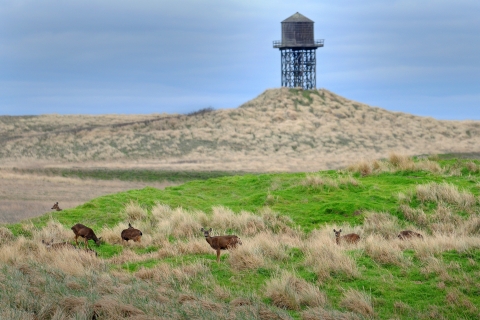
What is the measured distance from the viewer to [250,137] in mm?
68438

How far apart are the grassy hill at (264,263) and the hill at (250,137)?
28201mm

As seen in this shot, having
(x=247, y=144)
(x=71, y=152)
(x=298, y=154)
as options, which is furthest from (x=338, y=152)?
(x=71, y=152)

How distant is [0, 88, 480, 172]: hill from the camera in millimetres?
56812

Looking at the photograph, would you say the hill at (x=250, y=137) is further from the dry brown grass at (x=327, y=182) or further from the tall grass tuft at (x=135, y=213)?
the tall grass tuft at (x=135, y=213)

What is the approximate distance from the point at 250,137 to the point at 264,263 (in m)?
56.3

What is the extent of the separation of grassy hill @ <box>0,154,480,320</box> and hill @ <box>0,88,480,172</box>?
92.5 feet

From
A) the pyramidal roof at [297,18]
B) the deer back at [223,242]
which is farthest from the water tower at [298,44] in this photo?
the deer back at [223,242]

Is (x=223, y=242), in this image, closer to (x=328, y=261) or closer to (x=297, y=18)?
(x=328, y=261)

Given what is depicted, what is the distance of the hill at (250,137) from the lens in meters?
56.8

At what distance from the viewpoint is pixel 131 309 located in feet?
32.5

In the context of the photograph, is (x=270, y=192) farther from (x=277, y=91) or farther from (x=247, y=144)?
(x=277, y=91)

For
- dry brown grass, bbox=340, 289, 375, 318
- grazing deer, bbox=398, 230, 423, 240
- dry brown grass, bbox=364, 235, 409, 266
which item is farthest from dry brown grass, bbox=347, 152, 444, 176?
dry brown grass, bbox=340, 289, 375, 318

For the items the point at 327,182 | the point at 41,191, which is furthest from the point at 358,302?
the point at 41,191

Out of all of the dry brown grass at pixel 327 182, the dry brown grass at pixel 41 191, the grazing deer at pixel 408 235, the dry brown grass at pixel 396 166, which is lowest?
the dry brown grass at pixel 41 191
